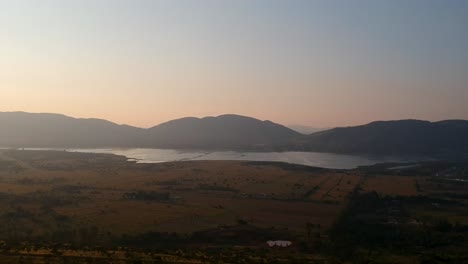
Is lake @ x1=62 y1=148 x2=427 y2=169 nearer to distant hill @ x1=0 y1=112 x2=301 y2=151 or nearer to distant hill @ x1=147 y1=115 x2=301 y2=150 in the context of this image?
distant hill @ x1=0 y1=112 x2=301 y2=151

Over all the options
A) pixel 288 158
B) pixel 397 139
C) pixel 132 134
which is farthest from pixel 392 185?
pixel 132 134

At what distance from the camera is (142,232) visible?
29.2 metres

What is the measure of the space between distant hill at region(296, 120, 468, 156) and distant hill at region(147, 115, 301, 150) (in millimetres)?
18500

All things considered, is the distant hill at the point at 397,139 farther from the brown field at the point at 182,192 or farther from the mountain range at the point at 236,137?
the brown field at the point at 182,192

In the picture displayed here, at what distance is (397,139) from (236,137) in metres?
58.1

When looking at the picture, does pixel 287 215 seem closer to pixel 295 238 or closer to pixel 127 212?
pixel 295 238

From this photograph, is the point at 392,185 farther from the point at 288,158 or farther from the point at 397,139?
the point at 397,139

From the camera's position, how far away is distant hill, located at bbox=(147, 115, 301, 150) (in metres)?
170

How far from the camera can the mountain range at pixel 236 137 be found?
143875 mm

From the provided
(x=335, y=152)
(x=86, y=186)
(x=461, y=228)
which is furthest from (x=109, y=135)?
(x=461, y=228)

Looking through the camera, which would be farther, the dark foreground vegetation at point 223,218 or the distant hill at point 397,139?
the distant hill at point 397,139

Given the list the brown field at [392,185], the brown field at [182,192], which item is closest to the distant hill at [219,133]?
the brown field at [182,192]

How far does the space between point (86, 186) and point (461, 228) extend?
3592cm

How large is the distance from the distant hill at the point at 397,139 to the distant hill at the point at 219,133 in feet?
60.7
